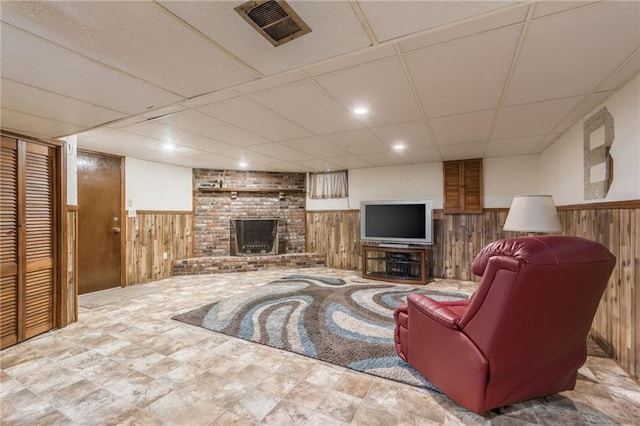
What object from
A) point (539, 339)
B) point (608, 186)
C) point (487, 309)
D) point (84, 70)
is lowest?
point (539, 339)

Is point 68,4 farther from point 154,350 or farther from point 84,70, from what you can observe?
point 154,350

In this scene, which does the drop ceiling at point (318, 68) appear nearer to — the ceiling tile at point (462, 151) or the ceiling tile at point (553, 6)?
the ceiling tile at point (553, 6)

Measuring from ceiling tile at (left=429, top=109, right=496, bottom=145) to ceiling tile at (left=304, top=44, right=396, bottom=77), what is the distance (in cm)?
143

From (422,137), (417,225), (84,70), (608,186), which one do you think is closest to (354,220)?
(417,225)

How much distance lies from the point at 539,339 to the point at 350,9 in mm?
1900

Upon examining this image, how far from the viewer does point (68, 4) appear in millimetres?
1183

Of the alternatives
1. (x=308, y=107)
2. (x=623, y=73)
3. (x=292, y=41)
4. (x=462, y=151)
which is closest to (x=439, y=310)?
(x=292, y=41)

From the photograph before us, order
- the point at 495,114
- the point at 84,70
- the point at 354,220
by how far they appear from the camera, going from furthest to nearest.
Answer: the point at 354,220
the point at 495,114
the point at 84,70

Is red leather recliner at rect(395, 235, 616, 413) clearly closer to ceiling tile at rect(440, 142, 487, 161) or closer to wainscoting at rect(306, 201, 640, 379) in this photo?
wainscoting at rect(306, 201, 640, 379)

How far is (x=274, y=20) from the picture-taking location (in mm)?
1302

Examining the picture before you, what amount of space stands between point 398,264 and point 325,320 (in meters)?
2.65

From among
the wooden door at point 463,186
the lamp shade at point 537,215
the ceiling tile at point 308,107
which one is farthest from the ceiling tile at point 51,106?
the wooden door at point 463,186

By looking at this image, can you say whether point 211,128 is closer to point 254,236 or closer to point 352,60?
point 352,60

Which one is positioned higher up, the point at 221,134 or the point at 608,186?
the point at 221,134
